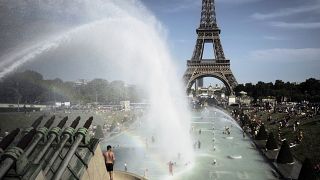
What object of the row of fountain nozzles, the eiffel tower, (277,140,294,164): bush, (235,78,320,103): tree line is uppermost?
the eiffel tower

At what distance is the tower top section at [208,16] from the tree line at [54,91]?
2738 centimetres

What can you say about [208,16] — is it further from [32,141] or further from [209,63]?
[32,141]

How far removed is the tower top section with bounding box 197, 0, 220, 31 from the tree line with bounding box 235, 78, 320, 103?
19805mm

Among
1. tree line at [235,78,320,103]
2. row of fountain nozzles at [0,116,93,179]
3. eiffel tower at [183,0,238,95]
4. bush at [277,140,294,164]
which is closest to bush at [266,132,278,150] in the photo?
bush at [277,140,294,164]

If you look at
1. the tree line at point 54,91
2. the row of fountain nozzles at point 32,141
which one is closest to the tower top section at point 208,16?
the tree line at point 54,91

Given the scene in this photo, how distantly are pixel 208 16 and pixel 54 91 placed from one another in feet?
162

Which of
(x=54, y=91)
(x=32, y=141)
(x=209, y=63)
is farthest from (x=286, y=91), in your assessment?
(x=32, y=141)

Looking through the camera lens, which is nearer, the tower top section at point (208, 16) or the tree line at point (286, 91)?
the tree line at point (286, 91)

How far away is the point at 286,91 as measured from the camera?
106500 mm

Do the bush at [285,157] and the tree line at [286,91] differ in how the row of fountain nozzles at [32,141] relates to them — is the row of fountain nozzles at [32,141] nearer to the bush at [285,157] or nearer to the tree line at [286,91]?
the bush at [285,157]

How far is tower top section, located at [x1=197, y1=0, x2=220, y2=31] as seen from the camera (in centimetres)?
11744

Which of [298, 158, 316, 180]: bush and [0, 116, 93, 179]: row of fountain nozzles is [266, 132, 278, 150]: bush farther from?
[0, 116, 93, 179]: row of fountain nozzles

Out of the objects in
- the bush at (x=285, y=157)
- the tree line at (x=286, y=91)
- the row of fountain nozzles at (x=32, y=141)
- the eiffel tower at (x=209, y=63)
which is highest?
→ the eiffel tower at (x=209, y=63)

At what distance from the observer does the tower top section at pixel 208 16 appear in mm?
117438
